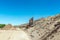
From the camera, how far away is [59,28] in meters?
23.6

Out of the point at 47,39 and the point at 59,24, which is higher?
the point at 59,24

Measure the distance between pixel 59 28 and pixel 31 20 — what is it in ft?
274

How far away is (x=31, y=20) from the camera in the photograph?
10694 cm

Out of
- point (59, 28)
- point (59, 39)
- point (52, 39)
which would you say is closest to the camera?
point (59, 39)

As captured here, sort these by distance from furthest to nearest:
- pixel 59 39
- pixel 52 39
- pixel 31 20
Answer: pixel 31 20 → pixel 52 39 → pixel 59 39

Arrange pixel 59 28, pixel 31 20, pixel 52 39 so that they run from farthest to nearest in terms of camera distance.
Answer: pixel 31 20
pixel 59 28
pixel 52 39

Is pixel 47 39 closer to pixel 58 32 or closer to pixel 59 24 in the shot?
pixel 58 32

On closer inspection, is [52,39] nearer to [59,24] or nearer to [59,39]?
[59,39]

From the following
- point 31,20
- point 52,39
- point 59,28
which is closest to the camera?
point 52,39

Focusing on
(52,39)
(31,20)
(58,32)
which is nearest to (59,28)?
(58,32)

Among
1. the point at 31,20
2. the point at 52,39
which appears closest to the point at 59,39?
the point at 52,39

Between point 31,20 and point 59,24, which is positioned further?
point 31,20

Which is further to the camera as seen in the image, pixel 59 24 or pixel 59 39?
pixel 59 24

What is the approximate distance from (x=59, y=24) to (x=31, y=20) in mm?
82166
